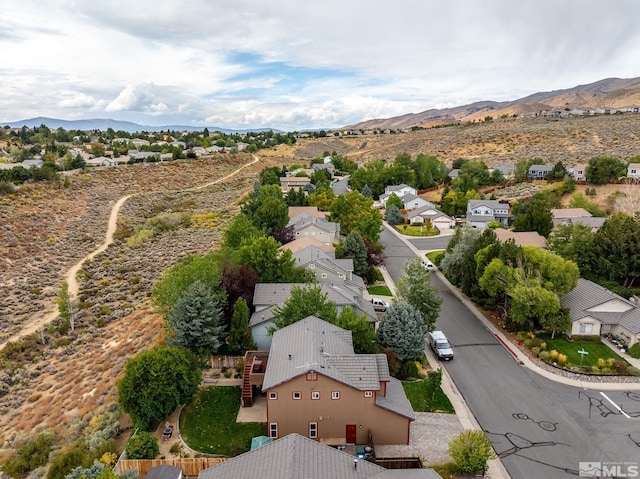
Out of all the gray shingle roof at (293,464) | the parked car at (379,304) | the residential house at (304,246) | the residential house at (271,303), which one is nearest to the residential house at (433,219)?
the residential house at (304,246)

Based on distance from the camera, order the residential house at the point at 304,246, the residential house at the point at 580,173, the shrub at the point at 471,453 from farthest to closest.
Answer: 1. the residential house at the point at 580,173
2. the residential house at the point at 304,246
3. the shrub at the point at 471,453

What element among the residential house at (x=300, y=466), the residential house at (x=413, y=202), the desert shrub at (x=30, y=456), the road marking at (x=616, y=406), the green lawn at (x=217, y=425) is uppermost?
the residential house at (x=300, y=466)

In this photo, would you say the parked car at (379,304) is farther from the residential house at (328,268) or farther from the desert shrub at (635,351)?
the desert shrub at (635,351)

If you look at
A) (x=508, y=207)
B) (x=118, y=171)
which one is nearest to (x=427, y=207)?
(x=508, y=207)

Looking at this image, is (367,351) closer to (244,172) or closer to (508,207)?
(508,207)

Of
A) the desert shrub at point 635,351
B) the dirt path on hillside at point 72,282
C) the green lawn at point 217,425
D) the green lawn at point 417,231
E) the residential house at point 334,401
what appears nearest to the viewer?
the residential house at point 334,401
